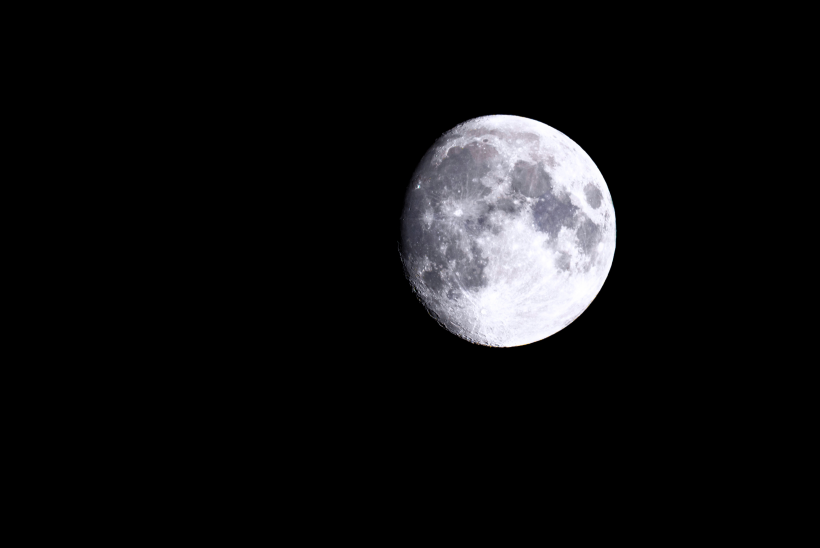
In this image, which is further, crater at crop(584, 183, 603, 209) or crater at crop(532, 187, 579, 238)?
crater at crop(584, 183, 603, 209)

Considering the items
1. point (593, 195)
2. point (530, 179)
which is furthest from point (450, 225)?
point (593, 195)

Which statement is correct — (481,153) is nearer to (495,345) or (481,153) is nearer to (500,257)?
(500,257)

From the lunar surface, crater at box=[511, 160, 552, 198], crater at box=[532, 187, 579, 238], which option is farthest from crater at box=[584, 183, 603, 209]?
crater at box=[511, 160, 552, 198]

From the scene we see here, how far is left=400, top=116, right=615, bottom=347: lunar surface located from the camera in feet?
10.2

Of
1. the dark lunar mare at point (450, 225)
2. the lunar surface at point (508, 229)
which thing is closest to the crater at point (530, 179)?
the lunar surface at point (508, 229)

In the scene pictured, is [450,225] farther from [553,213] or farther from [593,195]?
[593,195]

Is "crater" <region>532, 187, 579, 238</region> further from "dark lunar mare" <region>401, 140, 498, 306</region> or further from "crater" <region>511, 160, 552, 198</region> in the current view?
"dark lunar mare" <region>401, 140, 498, 306</region>

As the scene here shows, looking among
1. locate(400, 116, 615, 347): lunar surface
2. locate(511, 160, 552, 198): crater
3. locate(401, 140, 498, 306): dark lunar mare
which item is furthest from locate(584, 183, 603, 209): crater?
locate(401, 140, 498, 306): dark lunar mare

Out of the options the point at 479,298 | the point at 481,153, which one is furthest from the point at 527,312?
the point at 481,153

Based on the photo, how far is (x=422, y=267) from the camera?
3.42 m

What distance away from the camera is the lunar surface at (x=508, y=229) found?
10.2ft

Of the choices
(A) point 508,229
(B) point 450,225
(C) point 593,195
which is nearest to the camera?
(A) point 508,229

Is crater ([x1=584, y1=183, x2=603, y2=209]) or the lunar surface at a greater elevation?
crater ([x1=584, y1=183, x2=603, y2=209])

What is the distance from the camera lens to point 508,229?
10.2 feet
